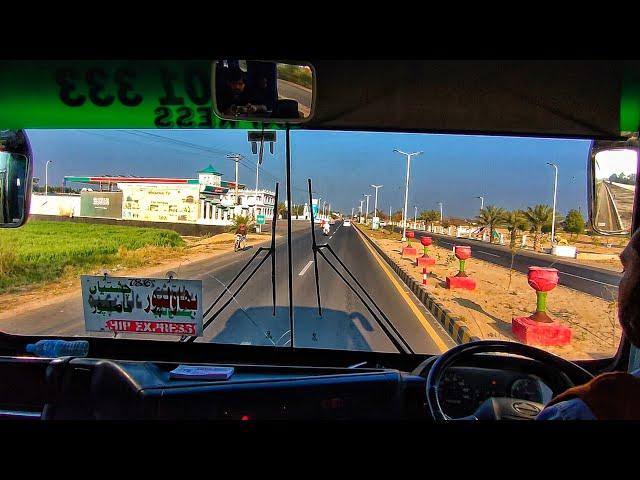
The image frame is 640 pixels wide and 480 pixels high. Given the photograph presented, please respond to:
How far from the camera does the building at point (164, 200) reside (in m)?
2.62

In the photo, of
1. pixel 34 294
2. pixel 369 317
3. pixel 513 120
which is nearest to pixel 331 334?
pixel 369 317

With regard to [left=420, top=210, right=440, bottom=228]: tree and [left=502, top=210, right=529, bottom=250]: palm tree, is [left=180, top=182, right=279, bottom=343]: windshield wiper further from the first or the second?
[left=502, top=210, right=529, bottom=250]: palm tree

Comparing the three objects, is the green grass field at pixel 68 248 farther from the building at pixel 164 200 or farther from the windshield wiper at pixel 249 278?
the windshield wiper at pixel 249 278

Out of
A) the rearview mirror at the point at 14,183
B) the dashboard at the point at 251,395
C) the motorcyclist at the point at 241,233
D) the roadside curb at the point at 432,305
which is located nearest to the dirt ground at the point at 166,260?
the motorcyclist at the point at 241,233

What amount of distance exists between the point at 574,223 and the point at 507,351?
93 cm

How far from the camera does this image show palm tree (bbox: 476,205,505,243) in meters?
2.71

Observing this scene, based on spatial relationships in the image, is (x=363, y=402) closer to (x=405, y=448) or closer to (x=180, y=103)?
(x=405, y=448)

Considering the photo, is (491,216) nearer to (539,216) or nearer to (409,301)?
(539,216)

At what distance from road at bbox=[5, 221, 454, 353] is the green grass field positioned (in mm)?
189

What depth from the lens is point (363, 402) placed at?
2115mm

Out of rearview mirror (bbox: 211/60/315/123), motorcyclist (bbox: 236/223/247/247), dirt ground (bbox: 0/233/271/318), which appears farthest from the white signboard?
rearview mirror (bbox: 211/60/315/123)

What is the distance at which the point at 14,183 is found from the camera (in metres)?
2.66

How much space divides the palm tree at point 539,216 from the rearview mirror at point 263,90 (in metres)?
1.31

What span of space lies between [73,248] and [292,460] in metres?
2.23
